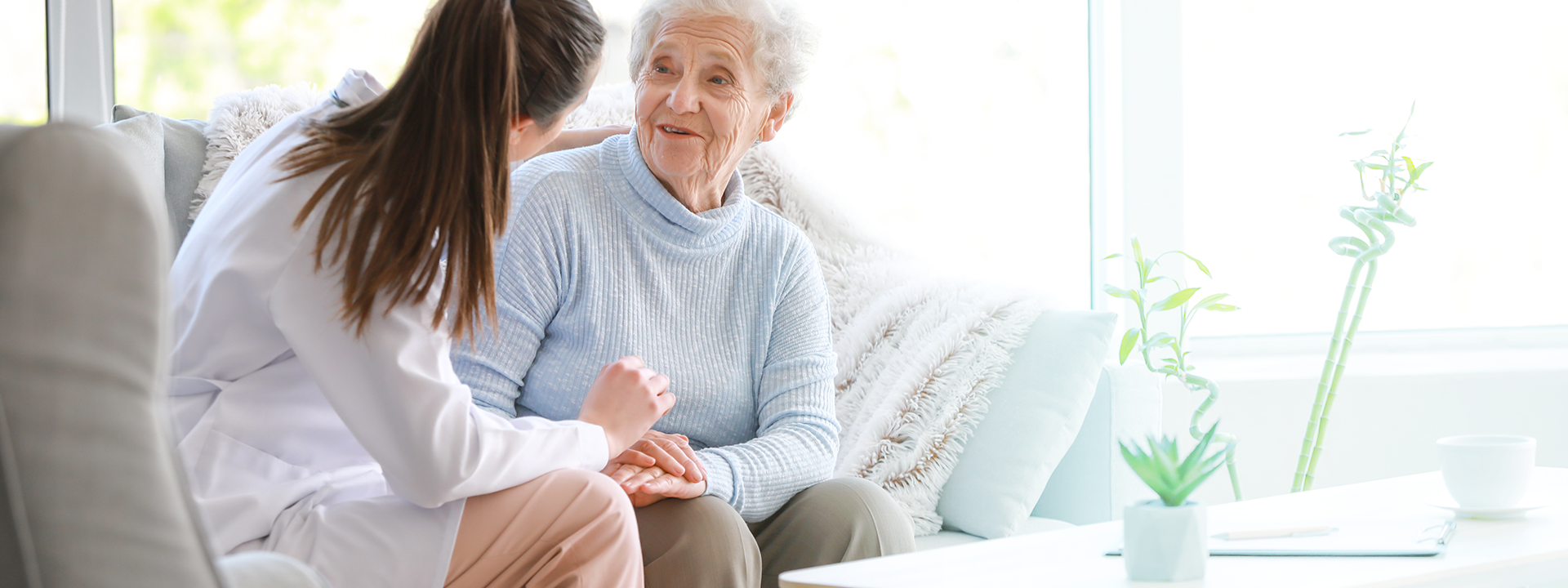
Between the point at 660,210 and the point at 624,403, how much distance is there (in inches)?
15.0

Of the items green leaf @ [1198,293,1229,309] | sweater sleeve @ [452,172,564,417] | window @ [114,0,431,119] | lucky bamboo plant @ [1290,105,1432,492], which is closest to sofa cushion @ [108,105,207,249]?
window @ [114,0,431,119]

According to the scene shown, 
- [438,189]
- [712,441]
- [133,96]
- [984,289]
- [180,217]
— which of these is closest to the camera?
[438,189]

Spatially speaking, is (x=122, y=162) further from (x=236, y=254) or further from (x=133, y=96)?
(x=133, y=96)

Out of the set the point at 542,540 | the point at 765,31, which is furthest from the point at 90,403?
the point at 765,31

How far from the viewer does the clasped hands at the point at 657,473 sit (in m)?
1.19

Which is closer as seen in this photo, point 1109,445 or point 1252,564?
point 1252,564

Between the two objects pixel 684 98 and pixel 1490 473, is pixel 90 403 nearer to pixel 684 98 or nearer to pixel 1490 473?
pixel 684 98

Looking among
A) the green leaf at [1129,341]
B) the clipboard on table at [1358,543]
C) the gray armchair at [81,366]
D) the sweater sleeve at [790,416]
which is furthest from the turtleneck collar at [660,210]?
the gray armchair at [81,366]

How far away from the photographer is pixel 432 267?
87 cm

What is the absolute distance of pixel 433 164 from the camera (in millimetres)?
863

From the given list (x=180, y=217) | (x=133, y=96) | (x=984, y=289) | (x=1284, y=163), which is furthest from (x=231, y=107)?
(x=1284, y=163)

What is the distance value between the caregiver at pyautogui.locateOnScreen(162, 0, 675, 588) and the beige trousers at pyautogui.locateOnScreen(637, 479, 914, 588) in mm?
168

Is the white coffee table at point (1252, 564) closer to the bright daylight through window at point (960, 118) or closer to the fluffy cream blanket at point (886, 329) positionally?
the fluffy cream blanket at point (886, 329)

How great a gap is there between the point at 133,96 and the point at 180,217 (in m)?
0.57
